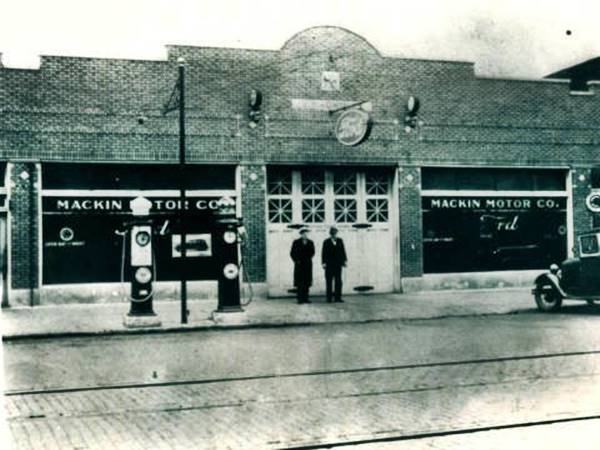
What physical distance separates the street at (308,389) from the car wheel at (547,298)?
2765mm

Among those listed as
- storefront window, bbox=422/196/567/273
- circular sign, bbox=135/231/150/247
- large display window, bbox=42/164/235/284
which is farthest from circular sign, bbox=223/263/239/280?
storefront window, bbox=422/196/567/273

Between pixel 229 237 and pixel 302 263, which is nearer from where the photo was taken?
pixel 229 237

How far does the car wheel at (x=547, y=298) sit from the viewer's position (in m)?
15.2

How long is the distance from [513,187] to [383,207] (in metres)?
3.73

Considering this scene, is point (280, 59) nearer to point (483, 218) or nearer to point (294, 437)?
point (483, 218)

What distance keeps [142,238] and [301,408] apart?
722 cm

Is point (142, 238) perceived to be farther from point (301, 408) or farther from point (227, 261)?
point (301, 408)

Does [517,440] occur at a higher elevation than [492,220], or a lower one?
lower


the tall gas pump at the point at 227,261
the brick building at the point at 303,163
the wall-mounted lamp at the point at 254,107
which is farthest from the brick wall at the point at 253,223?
the tall gas pump at the point at 227,261

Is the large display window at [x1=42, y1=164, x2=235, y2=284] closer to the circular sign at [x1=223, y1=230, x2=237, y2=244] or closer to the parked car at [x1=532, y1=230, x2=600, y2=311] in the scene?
the circular sign at [x1=223, y1=230, x2=237, y2=244]

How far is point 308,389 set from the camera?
812cm

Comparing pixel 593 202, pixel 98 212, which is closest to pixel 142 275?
pixel 98 212

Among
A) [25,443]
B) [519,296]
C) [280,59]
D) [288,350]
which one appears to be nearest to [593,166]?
[519,296]

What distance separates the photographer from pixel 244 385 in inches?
329
